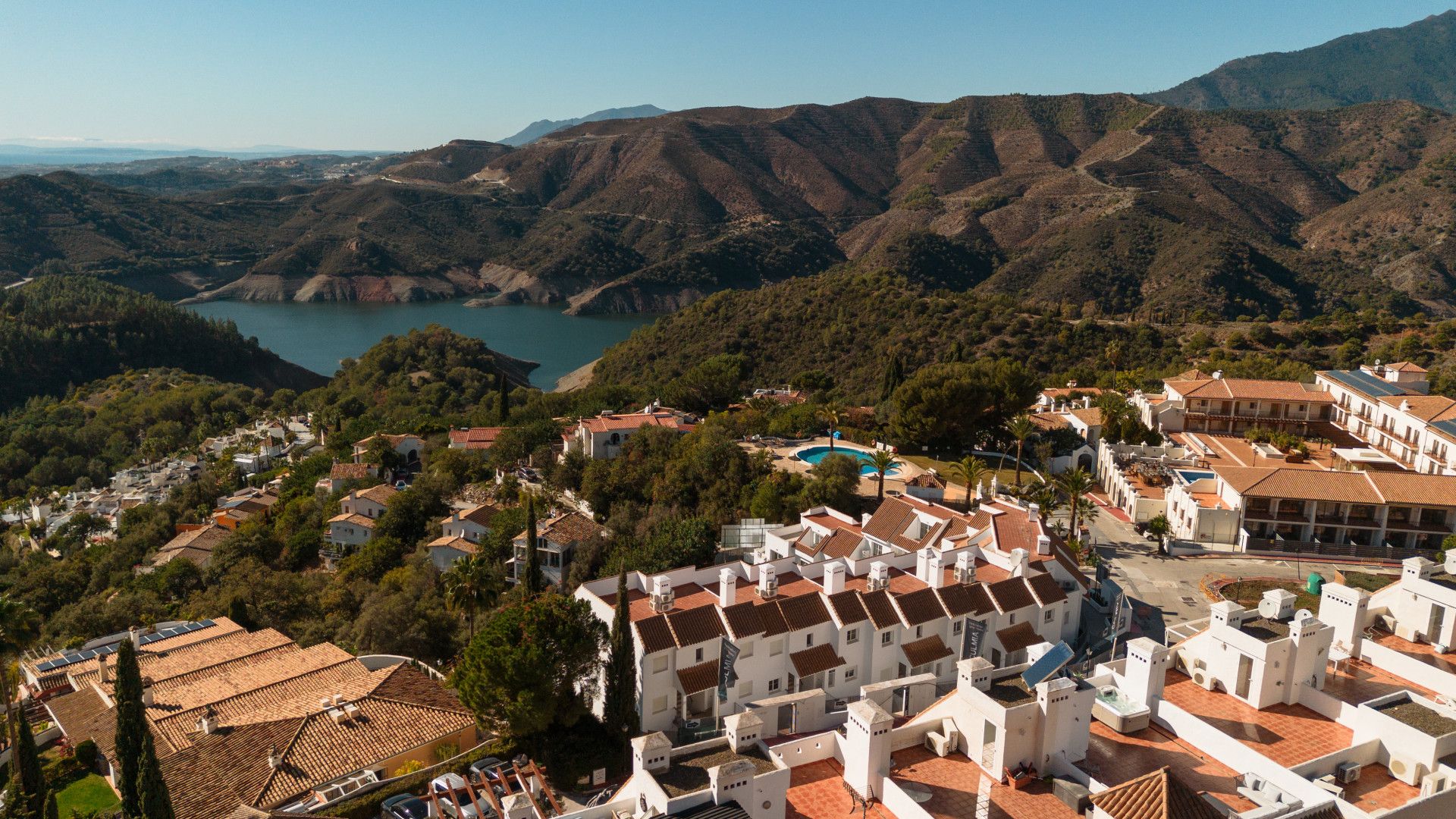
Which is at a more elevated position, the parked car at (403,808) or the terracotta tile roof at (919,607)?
the terracotta tile roof at (919,607)

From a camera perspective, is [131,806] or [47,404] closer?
[131,806]

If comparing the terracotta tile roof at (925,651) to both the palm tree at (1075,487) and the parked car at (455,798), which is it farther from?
the parked car at (455,798)

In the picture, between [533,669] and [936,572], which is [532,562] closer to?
[533,669]

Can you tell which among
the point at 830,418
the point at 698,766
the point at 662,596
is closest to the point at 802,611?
the point at 662,596

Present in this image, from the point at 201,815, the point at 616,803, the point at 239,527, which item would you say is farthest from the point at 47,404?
the point at 616,803

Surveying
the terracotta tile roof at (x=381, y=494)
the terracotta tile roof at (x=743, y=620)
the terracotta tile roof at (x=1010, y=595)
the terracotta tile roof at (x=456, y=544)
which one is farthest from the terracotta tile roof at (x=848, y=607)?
the terracotta tile roof at (x=381, y=494)

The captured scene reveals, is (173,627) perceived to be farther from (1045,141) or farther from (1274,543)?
(1045,141)
